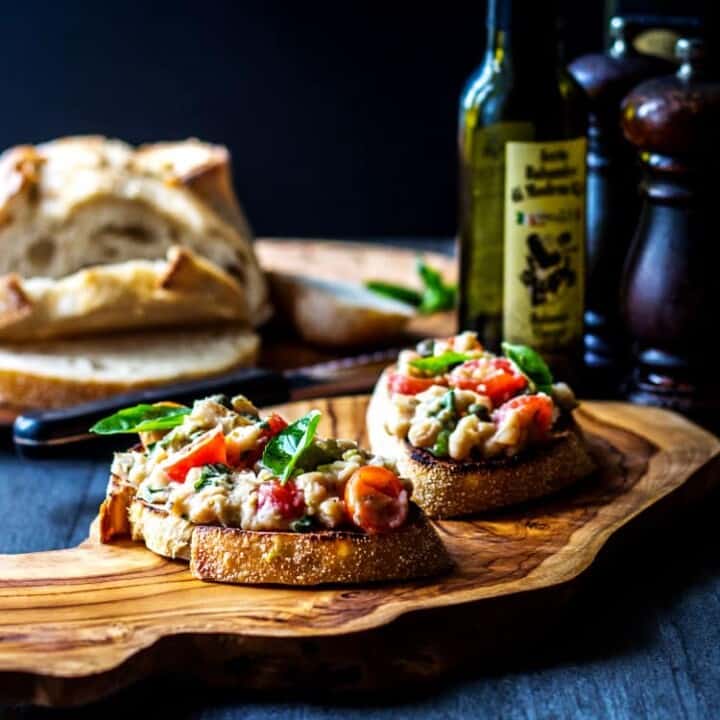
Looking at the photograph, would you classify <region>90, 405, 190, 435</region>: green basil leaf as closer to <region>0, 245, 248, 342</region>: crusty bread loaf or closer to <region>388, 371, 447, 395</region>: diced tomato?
<region>388, 371, 447, 395</region>: diced tomato

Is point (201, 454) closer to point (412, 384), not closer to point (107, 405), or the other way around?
point (412, 384)

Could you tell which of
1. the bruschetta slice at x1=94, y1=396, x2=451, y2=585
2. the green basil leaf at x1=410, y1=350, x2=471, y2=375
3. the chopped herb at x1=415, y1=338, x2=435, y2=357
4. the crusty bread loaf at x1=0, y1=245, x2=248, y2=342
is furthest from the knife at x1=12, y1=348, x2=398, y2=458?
the bruschetta slice at x1=94, y1=396, x2=451, y2=585

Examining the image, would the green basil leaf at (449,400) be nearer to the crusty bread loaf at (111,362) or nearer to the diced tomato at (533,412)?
the diced tomato at (533,412)

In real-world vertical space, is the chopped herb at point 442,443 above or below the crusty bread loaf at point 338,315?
above

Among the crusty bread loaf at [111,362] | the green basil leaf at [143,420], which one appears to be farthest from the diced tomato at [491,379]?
the crusty bread loaf at [111,362]

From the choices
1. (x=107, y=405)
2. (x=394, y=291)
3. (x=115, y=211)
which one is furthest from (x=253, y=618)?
(x=394, y=291)

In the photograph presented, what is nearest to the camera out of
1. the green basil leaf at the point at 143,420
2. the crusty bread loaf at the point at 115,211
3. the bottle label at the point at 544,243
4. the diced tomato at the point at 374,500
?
the diced tomato at the point at 374,500

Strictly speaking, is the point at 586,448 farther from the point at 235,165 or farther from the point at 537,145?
the point at 235,165
